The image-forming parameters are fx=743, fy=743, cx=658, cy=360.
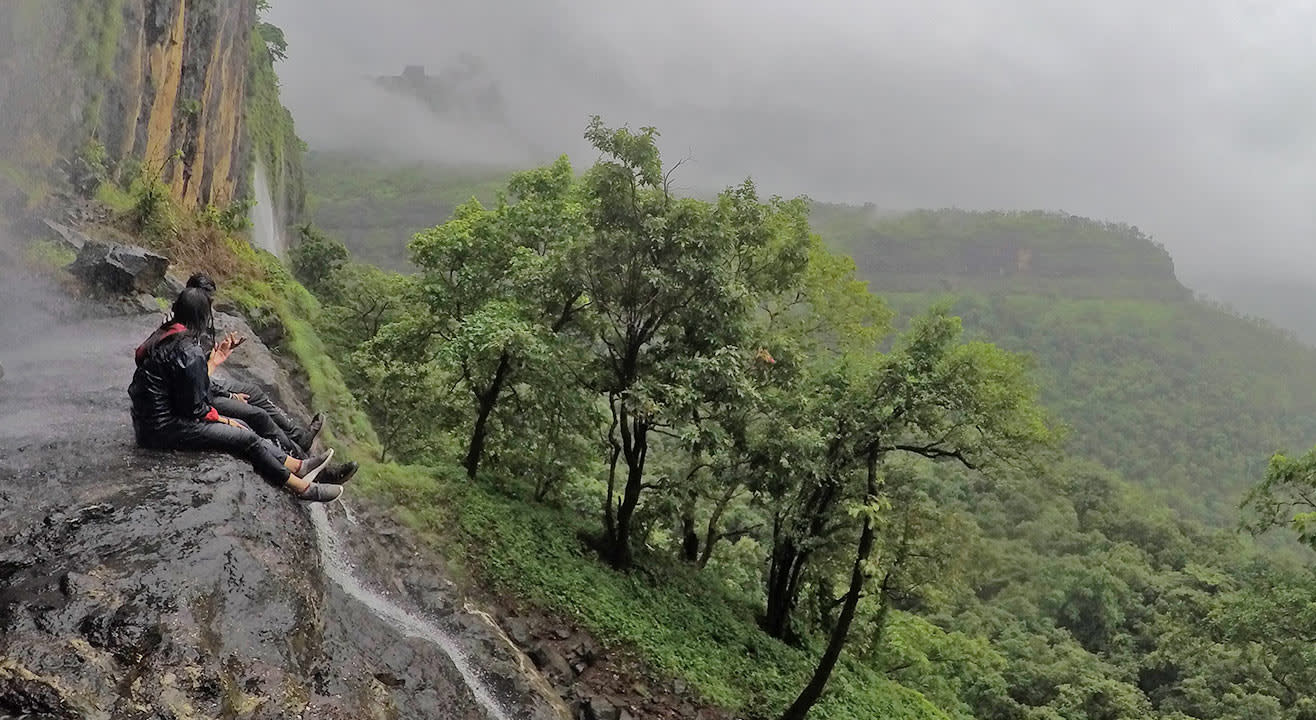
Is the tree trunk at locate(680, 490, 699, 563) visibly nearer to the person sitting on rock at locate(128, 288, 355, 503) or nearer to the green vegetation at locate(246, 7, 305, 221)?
the person sitting on rock at locate(128, 288, 355, 503)

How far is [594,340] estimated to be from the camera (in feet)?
46.9

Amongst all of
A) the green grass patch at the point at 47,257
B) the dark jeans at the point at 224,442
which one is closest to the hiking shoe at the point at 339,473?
the dark jeans at the point at 224,442

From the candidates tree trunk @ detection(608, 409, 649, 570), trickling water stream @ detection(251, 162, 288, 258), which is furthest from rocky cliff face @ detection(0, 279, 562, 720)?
trickling water stream @ detection(251, 162, 288, 258)

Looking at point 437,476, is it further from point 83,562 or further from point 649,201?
point 83,562

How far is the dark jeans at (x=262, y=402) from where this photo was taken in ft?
28.1

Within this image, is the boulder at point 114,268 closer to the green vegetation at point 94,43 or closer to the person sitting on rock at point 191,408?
the green vegetation at point 94,43

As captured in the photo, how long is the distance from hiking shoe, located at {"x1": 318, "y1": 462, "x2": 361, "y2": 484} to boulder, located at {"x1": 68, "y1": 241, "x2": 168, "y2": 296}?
7.42 meters

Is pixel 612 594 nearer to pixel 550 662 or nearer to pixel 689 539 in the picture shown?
pixel 550 662

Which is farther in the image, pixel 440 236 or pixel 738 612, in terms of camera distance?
pixel 738 612

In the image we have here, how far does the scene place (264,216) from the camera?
43.1 metres

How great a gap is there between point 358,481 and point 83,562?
299 inches

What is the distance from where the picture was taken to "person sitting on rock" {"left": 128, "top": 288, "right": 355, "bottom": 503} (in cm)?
701

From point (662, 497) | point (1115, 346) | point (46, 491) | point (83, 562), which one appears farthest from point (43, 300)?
point (1115, 346)

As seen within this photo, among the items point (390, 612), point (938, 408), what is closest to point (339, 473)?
point (390, 612)
